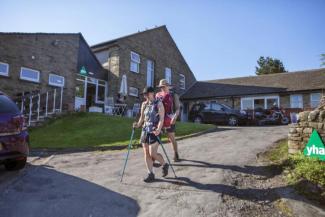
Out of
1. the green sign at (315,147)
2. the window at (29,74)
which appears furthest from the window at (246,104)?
the green sign at (315,147)

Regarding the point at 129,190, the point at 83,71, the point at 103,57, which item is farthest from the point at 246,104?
the point at 129,190

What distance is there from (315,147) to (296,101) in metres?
18.0

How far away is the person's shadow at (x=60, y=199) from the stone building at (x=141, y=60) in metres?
14.9

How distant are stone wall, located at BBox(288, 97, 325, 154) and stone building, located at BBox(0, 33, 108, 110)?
12680mm

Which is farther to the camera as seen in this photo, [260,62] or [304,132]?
[260,62]

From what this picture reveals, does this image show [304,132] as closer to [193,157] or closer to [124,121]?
[193,157]

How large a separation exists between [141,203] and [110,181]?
1.34 meters

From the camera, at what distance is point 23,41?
50.7ft

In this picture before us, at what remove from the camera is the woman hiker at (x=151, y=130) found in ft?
17.3

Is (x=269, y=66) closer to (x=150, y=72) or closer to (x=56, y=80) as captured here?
(x=150, y=72)

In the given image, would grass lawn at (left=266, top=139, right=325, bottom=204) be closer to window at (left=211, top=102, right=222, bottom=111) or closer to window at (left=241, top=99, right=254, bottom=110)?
window at (left=211, top=102, right=222, bottom=111)

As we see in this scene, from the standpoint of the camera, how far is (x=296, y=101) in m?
22.5

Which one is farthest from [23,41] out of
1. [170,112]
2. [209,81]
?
[209,81]

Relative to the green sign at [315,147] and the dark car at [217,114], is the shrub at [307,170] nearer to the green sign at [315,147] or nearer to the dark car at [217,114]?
the green sign at [315,147]
